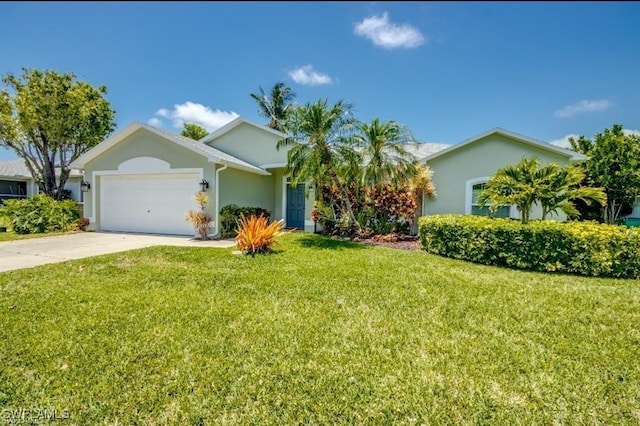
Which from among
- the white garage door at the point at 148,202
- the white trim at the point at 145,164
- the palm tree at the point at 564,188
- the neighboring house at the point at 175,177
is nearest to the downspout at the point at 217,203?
the neighboring house at the point at 175,177

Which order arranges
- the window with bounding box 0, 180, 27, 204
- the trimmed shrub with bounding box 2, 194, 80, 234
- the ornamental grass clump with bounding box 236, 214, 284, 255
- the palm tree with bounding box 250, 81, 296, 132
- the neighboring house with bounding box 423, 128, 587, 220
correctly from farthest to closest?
the palm tree with bounding box 250, 81, 296, 132
the window with bounding box 0, 180, 27, 204
the trimmed shrub with bounding box 2, 194, 80, 234
the neighboring house with bounding box 423, 128, 587, 220
the ornamental grass clump with bounding box 236, 214, 284, 255

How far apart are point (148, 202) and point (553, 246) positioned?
603 inches

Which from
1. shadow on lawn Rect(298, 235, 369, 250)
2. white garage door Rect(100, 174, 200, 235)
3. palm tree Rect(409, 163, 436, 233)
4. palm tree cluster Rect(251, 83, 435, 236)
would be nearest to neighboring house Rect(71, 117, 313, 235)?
white garage door Rect(100, 174, 200, 235)

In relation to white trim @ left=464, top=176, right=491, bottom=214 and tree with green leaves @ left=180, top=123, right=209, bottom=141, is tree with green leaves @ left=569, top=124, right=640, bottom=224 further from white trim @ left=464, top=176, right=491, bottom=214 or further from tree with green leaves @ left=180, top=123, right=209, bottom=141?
tree with green leaves @ left=180, top=123, right=209, bottom=141

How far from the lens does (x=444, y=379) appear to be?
3225mm

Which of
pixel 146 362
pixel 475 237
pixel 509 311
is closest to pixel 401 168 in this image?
pixel 475 237

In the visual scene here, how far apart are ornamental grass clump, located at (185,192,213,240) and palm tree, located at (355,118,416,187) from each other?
6452 mm

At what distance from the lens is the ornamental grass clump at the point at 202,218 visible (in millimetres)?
12398

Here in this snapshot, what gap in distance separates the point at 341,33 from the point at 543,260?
7.99m

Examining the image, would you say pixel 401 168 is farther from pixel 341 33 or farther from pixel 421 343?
pixel 421 343

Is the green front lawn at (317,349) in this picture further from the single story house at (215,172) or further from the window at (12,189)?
the window at (12,189)

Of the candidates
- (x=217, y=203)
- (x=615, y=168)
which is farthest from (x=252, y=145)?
(x=615, y=168)

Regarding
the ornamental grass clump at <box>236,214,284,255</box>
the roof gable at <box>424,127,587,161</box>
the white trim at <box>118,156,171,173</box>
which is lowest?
the ornamental grass clump at <box>236,214,284,255</box>

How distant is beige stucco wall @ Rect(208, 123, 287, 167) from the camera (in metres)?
15.4
